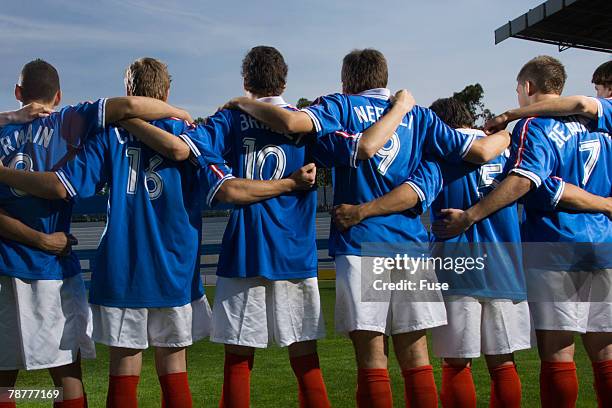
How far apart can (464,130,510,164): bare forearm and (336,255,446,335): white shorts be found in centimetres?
76

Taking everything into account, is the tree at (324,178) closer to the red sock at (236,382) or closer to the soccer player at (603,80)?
the soccer player at (603,80)

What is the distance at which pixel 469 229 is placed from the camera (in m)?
3.76

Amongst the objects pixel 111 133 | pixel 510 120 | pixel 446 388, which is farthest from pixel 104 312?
pixel 510 120

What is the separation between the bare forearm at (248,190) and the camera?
132 inches

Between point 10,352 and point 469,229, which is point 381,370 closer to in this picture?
point 469,229

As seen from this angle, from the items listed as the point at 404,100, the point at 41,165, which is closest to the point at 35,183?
the point at 41,165

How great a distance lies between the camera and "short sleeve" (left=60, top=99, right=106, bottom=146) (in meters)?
3.42

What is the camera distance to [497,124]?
12.7 feet

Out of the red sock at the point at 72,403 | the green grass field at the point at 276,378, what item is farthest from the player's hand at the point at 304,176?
A: the green grass field at the point at 276,378

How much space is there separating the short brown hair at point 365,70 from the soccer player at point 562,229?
0.77 m

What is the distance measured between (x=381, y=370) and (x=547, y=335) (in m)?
0.98

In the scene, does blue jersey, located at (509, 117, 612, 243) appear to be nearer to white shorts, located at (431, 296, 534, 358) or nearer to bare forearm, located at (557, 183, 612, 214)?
bare forearm, located at (557, 183, 612, 214)

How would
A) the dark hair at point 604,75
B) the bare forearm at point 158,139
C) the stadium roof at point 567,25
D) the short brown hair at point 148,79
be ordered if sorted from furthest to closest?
the stadium roof at point 567,25 < the dark hair at point 604,75 < the short brown hair at point 148,79 < the bare forearm at point 158,139

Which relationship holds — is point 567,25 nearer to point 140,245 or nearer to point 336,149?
point 336,149
